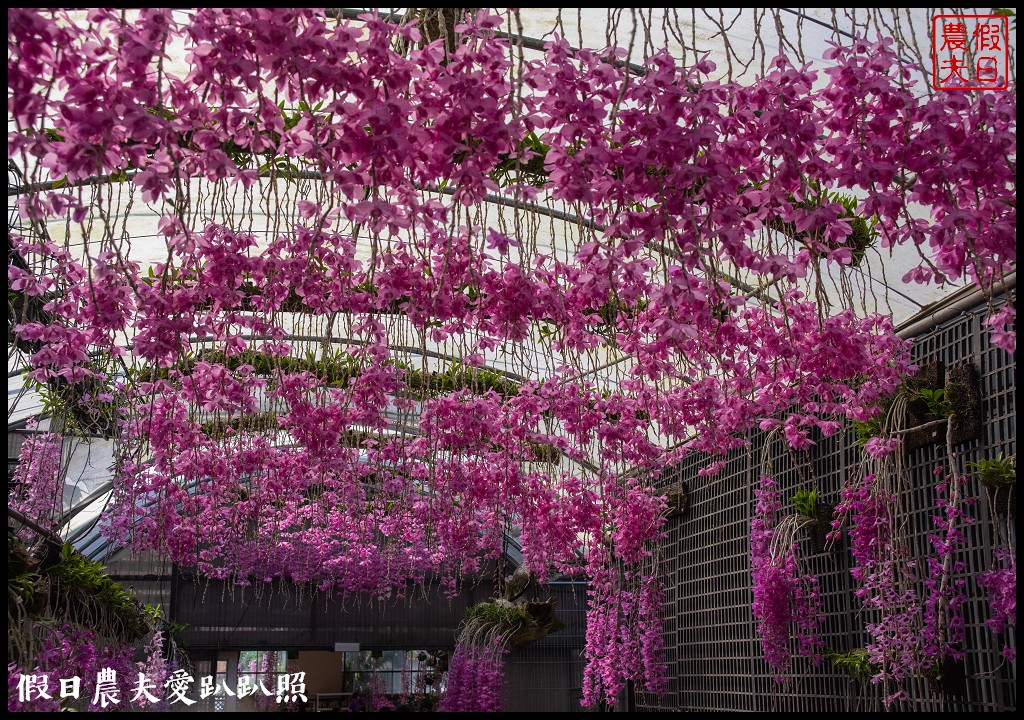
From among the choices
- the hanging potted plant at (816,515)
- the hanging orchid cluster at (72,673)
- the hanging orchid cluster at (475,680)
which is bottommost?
the hanging orchid cluster at (475,680)

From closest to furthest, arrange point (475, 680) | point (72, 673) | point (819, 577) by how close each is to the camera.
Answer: point (72, 673) → point (819, 577) → point (475, 680)

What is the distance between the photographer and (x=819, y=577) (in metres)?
5.79

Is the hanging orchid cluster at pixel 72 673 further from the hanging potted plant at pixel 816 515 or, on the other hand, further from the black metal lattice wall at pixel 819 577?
the hanging potted plant at pixel 816 515

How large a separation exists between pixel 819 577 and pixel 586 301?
3.73m

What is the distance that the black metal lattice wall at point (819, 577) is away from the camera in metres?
4.17

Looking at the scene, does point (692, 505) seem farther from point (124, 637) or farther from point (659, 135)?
point (659, 135)

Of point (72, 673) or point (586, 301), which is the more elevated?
point (586, 301)

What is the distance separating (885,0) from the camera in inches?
89.8

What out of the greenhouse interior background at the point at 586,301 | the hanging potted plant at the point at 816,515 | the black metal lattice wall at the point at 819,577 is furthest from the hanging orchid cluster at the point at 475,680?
the hanging potted plant at the point at 816,515

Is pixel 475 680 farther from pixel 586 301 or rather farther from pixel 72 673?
pixel 586 301

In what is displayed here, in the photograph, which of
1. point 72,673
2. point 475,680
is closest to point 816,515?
point 475,680

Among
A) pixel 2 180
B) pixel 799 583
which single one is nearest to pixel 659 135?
pixel 2 180

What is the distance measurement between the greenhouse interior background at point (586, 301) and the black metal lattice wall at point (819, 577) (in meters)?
0.03

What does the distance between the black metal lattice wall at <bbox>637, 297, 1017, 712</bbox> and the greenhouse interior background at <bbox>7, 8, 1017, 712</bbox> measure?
3 centimetres
